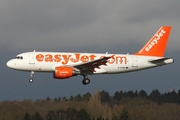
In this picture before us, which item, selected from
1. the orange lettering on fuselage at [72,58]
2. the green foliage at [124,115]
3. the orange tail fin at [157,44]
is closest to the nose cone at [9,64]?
the orange lettering on fuselage at [72,58]

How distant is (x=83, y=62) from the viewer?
74.8 metres

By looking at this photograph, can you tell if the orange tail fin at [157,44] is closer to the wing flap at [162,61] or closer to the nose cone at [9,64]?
the wing flap at [162,61]

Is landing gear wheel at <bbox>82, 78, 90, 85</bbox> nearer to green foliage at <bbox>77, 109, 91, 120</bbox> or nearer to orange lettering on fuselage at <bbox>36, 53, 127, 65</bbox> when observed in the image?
orange lettering on fuselage at <bbox>36, 53, 127, 65</bbox>

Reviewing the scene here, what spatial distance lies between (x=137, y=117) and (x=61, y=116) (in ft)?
105

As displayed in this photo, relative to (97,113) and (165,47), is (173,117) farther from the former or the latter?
(165,47)

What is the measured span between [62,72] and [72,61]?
2513 mm

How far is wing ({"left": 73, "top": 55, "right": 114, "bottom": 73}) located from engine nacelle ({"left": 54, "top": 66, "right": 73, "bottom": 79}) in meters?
Answer: 1.13

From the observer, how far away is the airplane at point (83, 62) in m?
73.2

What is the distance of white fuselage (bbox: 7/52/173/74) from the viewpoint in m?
73.3

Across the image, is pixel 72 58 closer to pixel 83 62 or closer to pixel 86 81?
pixel 83 62

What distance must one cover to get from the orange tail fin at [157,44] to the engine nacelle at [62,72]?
1092 cm

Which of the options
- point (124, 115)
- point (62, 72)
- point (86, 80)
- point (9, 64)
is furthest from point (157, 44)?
point (124, 115)

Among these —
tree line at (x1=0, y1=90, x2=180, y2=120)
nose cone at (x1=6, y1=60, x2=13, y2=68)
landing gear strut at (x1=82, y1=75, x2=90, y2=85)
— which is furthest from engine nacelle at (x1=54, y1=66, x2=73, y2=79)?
tree line at (x1=0, y1=90, x2=180, y2=120)

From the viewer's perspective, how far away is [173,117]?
17762cm
